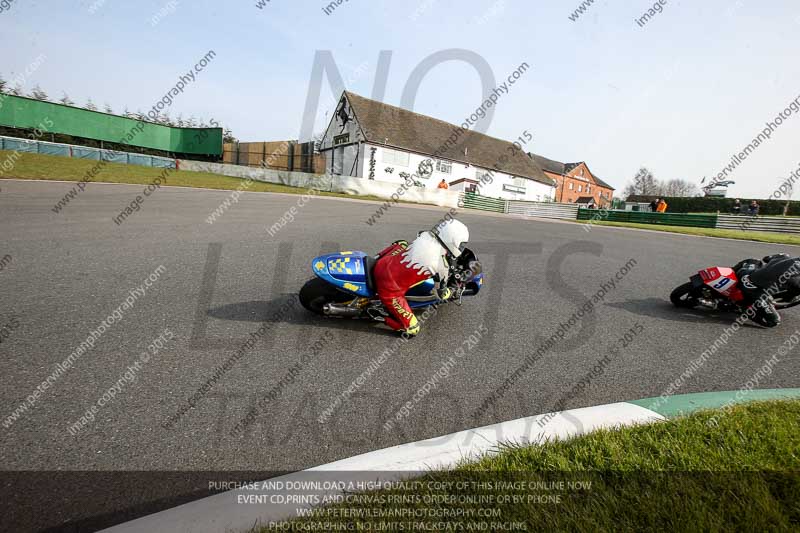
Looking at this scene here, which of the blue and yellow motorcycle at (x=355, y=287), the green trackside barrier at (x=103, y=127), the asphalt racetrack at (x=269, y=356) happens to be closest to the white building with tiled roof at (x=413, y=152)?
the green trackside barrier at (x=103, y=127)

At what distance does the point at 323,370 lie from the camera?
3.27m

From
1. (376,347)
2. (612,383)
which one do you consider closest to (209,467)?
(376,347)

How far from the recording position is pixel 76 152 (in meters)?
30.7

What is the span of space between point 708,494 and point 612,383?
147 centimetres

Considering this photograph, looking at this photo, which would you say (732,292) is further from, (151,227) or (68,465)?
(151,227)

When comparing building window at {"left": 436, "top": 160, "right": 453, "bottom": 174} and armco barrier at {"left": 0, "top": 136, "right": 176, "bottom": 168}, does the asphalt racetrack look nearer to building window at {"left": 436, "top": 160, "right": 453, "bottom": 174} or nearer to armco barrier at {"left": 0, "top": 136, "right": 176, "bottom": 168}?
armco barrier at {"left": 0, "top": 136, "right": 176, "bottom": 168}

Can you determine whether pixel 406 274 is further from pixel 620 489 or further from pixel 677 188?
pixel 677 188

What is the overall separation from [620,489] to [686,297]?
4779 mm

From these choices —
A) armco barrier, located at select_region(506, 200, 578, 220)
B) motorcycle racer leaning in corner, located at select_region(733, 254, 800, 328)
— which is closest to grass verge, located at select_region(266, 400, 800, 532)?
motorcycle racer leaning in corner, located at select_region(733, 254, 800, 328)

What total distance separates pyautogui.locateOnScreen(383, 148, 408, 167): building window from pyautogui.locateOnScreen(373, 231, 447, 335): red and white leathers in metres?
32.8

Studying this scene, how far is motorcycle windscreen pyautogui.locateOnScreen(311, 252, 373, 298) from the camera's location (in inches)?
159

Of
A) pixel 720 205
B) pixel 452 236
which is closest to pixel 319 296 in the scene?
pixel 452 236

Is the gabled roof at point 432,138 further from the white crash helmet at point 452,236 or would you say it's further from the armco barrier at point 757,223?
the white crash helmet at point 452,236

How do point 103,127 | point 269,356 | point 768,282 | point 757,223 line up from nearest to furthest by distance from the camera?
1. point 269,356
2. point 768,282
3. point 757,223
4. point 103,127
